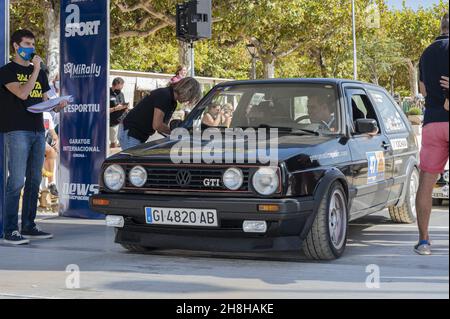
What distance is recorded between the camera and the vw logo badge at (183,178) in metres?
6.31

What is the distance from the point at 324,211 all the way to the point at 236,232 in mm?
718

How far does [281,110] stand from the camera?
725 centimetres

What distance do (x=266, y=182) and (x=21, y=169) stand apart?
2.80 meters

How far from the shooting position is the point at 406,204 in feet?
28.9

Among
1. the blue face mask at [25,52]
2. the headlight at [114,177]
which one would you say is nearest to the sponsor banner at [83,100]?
the blue face mask at [25,52]

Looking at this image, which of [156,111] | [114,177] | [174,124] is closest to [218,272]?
[114,177]

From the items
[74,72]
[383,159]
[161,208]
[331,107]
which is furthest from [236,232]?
[74,72]

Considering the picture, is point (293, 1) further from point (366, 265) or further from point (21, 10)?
point (366, 265)

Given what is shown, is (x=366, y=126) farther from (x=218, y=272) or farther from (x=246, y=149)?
(x=218, y=272)

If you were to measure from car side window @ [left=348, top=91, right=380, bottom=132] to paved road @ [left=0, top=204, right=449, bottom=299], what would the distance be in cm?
121

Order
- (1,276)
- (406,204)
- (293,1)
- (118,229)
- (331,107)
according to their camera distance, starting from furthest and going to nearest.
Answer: (293,1)
(406,204)
(331,107)
(118,229)
(1,276)

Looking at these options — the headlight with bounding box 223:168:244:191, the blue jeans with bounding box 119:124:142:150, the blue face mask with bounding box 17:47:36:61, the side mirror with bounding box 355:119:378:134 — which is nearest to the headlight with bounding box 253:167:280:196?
the headlight with bounding box 223:168:244:191

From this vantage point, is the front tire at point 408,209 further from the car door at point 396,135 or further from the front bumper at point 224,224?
the front bumper at point 224,224

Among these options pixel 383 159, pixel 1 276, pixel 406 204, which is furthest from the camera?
pixel 406 204
